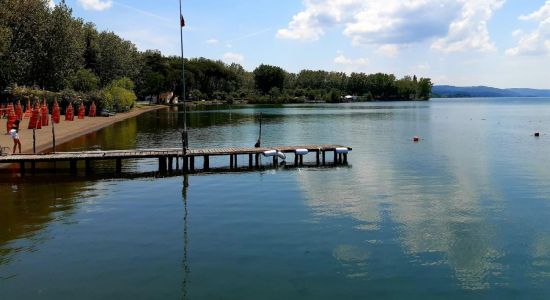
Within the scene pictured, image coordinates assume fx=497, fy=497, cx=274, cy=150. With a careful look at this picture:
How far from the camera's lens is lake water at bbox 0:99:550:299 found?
1486 cm

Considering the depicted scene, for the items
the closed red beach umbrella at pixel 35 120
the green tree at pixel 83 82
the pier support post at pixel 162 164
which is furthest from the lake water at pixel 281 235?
the green tree at pixel 83 82

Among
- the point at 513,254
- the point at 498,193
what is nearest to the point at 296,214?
the point at 513,254

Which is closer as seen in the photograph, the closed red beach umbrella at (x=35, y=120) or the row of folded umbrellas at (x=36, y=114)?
the closed red beach umbrella at (x=35, y=120)

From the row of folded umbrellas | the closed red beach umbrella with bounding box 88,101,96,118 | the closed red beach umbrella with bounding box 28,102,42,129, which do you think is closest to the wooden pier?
the row of folded umbrellas

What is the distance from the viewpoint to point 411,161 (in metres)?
41.3

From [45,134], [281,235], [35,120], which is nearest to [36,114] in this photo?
[45,134]

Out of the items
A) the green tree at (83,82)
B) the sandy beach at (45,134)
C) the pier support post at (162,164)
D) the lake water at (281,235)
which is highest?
the green tree at (83,82)

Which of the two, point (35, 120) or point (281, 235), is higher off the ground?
point (35, 120)

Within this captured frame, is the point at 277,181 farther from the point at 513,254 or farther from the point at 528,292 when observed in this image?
the point at 528,292

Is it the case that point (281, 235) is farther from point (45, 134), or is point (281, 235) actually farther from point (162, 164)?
point (45, 134)

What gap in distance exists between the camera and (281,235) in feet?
64.8

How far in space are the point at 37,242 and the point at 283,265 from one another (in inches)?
380

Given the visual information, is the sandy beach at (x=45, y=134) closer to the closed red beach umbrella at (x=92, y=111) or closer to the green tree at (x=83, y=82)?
the closed red beach umbrella at (x=92, y=111)

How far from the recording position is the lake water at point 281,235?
14859 mm
